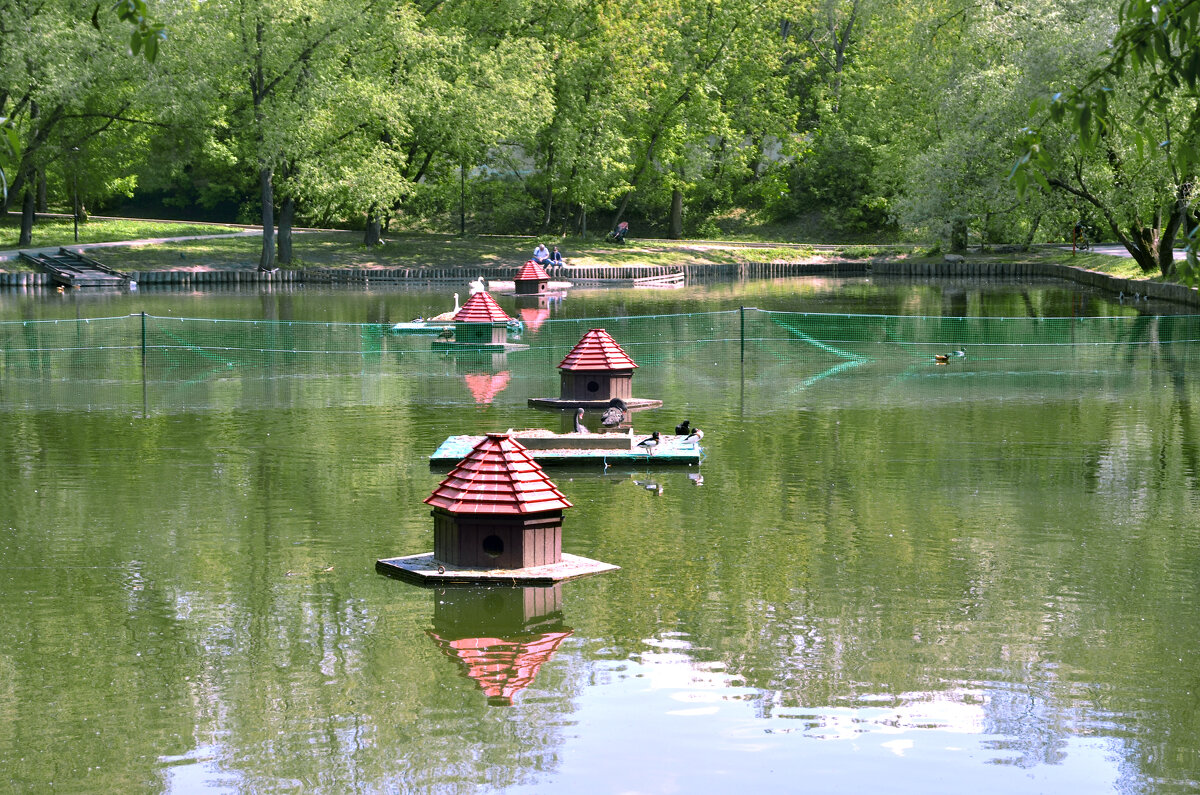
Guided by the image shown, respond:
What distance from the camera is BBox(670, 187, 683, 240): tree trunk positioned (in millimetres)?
86312

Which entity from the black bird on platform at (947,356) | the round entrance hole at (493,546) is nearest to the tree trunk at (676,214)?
the black bird on platform at (947,356)

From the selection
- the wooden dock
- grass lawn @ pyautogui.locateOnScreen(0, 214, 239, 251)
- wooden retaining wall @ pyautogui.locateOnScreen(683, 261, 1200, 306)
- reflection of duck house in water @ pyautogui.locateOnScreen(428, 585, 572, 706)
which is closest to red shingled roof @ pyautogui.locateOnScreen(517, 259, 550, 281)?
wooden retaining wall @ pyautogui.locateOnScreen(683, 261, 1200, 306)

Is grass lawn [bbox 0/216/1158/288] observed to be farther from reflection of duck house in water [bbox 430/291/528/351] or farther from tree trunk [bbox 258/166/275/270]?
reflection of duck house in water [bbox 430/291/528/351]

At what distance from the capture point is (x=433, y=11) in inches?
3004

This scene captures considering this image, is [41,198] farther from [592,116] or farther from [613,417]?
[613,417]

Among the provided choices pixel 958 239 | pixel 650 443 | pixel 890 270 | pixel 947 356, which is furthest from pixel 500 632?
pixel 958 239

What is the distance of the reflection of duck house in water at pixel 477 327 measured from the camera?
3806 centimetres

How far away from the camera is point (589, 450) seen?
21938 millimetres

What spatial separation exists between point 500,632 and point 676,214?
74.7m

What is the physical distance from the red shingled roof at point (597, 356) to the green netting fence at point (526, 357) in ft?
6.63

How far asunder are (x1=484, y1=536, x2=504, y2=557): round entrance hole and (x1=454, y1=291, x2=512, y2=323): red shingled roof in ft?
74.6

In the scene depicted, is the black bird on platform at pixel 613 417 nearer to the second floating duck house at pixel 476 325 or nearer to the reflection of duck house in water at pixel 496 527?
the reflection of duck house in water at pixel 496 527

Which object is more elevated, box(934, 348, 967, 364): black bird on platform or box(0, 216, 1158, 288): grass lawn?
box(0, 216, 1158, 288): grass lawn

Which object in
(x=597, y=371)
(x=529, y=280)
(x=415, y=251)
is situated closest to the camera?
(x=597, y=371)
